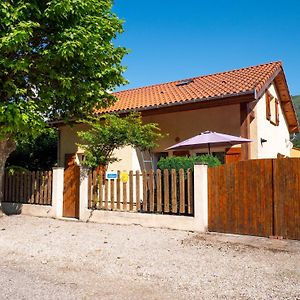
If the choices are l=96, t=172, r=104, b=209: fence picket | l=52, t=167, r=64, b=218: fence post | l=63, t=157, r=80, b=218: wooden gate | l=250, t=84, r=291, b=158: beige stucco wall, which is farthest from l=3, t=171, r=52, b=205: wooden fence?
l=250, t=84, r=291, b=158: beige stucco wall

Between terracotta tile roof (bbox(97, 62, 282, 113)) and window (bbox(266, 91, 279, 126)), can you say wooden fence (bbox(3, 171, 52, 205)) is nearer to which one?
terracotta tile roof (bbox(97, 62, 282, 113))

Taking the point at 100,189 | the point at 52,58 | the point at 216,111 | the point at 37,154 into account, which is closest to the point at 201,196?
the point at 100,189

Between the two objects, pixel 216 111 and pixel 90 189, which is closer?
pixel 90 189

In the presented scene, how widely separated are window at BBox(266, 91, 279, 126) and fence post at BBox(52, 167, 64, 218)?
8584mm

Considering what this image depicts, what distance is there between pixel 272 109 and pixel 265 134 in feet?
7.57

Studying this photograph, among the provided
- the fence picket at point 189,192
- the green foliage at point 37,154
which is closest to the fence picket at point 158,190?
the fence picket at point 189,192

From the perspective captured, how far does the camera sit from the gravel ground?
447 centimetres

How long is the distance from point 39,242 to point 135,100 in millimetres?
9169

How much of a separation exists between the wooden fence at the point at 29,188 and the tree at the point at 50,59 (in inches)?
43.9

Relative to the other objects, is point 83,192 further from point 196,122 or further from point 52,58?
point 196,122

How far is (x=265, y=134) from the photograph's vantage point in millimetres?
14047

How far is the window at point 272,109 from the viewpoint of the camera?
1438 cm

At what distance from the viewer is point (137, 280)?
4992 millimetres

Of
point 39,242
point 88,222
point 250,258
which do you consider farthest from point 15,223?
point 250,258
